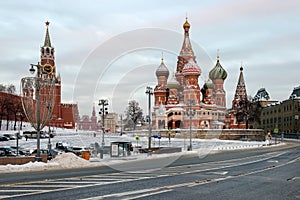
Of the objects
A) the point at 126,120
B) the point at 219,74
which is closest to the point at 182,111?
the point at 219,74

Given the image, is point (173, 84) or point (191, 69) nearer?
point (191, 69)

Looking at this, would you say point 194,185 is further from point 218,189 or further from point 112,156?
point 112,156

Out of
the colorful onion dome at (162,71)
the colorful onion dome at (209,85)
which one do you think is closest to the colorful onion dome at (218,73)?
the colorful onion dome at (209,85)

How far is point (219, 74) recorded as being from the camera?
118 metres

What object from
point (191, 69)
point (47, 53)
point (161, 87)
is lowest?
point (161, 87)

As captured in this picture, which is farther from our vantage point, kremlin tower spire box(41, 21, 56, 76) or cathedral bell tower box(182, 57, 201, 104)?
kremlin tower spire box(41, 21, 56, 76)

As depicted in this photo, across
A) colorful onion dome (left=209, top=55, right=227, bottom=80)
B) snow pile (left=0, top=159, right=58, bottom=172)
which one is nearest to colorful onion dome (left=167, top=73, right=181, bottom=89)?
colorful onion dome (left=209, top=55, right=227, bottom=80)

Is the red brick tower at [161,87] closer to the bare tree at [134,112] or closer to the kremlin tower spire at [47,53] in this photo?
the bare tree at [134,112]

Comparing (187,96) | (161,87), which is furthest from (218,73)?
(187,96)

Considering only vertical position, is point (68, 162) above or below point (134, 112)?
below

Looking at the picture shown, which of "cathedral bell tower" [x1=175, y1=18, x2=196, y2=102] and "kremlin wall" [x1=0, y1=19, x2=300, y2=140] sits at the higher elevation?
"cathedral bell tower" [x1=175, y1=18, x2=196, y2=102]

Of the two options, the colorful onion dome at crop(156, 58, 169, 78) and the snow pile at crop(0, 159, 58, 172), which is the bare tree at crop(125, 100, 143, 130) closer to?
the colorful onion dome at crop(156, 58, 169, 78)

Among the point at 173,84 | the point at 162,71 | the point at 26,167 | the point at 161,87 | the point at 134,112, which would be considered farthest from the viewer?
the point at 134,112

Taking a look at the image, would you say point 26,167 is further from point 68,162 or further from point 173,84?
point 173,84
